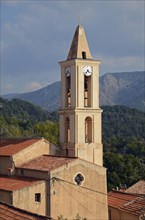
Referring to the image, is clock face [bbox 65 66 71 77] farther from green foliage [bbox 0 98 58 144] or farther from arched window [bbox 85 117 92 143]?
green foliage [bbox 0 98 58 144]

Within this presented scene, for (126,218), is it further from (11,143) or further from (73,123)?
(11,143)

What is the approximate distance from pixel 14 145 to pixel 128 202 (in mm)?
8384

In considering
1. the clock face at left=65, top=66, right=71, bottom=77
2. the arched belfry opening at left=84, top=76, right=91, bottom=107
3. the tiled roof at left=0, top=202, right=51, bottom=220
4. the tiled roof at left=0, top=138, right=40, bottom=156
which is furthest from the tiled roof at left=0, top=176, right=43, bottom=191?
the tiled roof at left=0, top=202, right=51, bottom=220

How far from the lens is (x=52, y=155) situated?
30.5 meters

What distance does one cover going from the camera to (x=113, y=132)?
114m

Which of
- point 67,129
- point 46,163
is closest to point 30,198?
point 46,163

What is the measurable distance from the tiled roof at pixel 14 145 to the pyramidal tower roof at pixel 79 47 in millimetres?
6264

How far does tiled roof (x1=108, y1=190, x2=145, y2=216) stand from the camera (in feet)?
94.3

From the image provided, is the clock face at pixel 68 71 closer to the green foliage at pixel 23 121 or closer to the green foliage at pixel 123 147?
the green foliage at pixel 123 147

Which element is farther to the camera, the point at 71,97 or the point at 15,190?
the point at 71,97

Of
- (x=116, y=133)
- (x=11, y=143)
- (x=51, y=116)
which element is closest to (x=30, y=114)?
Result: (x=51, y=116)

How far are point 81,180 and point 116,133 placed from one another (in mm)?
85396

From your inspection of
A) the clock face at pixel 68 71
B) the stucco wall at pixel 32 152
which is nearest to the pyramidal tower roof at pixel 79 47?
the clock face at pixel 68 71

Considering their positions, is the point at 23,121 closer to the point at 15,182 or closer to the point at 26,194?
the point at 15,182
